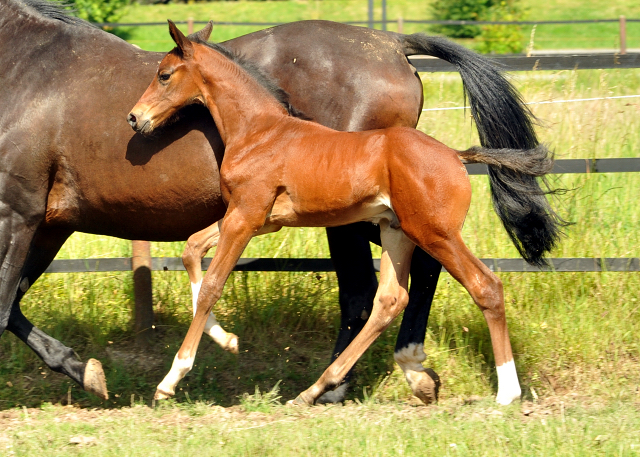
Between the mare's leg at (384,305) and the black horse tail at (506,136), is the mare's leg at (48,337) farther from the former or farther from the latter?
the black horse tail at (506,136)

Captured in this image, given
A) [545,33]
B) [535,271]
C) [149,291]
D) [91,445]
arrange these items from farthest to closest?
1. [545,33]
2. [149,291]
3. [535,271]
4. [91,445]

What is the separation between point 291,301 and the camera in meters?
4.87

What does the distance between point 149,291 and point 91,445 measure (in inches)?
63.1

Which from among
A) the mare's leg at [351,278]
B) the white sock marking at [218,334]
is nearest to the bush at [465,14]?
the mare's leg at [351,278]

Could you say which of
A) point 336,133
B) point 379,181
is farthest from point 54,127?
point 379,181

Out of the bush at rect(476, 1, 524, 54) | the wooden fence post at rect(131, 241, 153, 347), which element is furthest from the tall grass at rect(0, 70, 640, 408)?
the bush at rect(476, 1, 524, 54)

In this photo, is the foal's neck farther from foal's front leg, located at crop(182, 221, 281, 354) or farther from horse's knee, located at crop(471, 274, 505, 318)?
horse's knee, located at crop(471, 274, 505, 318)

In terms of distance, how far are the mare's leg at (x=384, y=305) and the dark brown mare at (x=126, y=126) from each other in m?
0.33

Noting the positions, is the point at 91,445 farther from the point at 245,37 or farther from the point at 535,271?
the point at 535,271

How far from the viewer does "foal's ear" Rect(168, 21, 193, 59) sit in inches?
139

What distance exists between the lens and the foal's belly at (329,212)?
3441mm

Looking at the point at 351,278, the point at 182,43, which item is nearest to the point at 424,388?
the point at 351,278

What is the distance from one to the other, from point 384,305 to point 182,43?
163cm

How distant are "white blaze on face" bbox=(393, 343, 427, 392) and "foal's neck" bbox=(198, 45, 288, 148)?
1.42 meters
